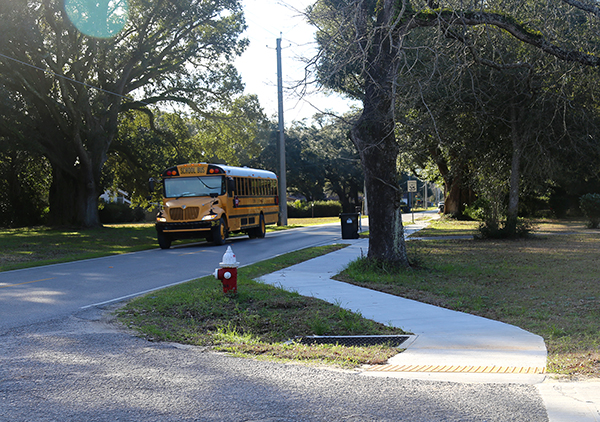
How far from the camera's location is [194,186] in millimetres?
21719

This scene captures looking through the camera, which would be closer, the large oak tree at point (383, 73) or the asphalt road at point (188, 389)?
the asphalt road at point (188, 389)

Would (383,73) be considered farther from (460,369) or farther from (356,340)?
(460,369)

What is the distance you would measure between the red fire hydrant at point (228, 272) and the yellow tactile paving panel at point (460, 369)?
351cm

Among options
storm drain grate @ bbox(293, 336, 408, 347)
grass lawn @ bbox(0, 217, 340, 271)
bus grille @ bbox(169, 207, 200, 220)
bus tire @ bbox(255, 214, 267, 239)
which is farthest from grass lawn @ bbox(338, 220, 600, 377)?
bus tire @ bbox(255, 214, 267, 239)

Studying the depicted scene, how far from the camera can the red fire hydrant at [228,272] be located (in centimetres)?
867

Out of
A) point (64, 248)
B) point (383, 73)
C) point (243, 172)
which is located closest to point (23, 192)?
point (64, 248)

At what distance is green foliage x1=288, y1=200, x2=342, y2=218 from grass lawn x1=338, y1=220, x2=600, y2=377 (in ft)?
163

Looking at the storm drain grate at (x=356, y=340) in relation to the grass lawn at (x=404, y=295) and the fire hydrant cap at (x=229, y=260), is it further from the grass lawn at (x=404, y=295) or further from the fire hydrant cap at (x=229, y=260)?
the fire hydrant cap at (x=229, y=260)

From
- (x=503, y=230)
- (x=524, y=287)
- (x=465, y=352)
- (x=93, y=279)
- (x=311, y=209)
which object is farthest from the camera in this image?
(x=311, y=209)

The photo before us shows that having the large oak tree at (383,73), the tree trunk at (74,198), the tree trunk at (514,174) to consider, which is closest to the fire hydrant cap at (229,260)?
the large oak tree at (383,73)

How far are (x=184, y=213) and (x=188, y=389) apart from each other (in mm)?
16261

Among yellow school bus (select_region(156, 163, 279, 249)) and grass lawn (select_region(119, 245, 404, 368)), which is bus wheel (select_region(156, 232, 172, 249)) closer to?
yellow school bus (select_region(156, 163, 279, 249))

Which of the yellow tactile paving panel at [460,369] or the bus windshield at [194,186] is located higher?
the bus windshield at [194,186]

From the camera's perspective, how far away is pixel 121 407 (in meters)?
4.45
